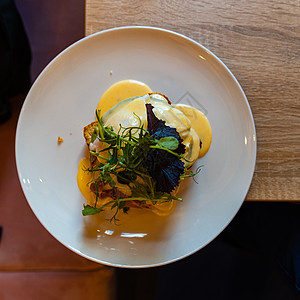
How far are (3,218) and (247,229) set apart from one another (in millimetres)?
1210

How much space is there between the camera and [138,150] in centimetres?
105

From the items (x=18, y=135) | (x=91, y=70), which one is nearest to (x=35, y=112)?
(x=18, y=135)

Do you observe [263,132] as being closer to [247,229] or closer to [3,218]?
[247,229]

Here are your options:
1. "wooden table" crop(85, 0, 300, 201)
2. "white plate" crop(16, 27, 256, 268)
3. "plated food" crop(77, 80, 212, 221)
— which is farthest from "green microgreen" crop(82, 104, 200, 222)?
"wooden table" crop(85, 0, 300, 201)

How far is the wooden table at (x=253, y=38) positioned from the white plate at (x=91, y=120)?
69mm

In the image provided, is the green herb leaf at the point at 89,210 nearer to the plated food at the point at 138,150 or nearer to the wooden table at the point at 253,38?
the plated food at the point at 138,150

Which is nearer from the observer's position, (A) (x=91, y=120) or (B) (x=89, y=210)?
(B) (x=89, y=210)

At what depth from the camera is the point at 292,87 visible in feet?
4.10

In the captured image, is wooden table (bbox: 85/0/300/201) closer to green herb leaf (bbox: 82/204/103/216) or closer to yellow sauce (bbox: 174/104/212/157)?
yellow sauce (bbox: 174/104/212/157)

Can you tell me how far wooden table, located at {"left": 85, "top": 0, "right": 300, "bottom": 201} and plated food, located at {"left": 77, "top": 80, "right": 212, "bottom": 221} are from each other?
0.23m

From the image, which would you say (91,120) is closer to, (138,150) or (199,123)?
(138,150)

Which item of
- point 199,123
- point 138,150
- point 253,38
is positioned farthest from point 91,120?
point 253,38

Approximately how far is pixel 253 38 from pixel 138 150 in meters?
0.65

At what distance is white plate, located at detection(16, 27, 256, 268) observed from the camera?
→ 3.90ft
